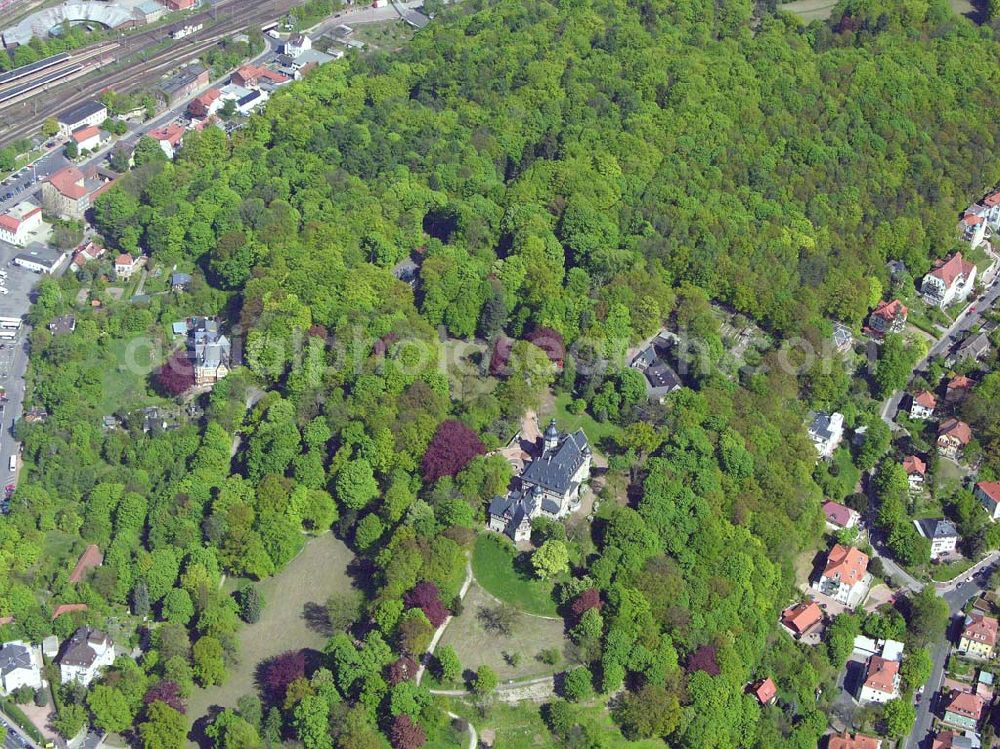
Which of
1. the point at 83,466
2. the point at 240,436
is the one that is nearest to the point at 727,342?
the point at 240,436

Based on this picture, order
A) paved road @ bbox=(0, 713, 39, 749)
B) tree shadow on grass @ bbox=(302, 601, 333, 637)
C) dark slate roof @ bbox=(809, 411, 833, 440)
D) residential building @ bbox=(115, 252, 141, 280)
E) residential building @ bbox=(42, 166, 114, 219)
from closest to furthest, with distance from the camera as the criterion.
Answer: paved road @ bbox=(0, 713, 39, 749) < tree shadow on grass @ bbox=(302, 601, 333, 637) < dark slate roof @ bbox=(809, 411, 833, 440) < residential building @ bbox=(115, 252, 141, 280) < residential building @ bbox=(42, 166, 114, 219)

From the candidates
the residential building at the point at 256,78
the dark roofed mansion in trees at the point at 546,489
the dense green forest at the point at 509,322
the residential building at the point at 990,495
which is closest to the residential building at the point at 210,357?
the dense green forest at the point at 509,322

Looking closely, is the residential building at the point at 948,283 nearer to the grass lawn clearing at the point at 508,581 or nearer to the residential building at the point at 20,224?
the grass lawn clearing at the point at 508,581

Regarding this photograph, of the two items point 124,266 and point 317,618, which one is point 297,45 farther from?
point 317,618

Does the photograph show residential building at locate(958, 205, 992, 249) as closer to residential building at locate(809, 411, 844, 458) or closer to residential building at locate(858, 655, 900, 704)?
residential building at locate(809, 411, 844, 458)

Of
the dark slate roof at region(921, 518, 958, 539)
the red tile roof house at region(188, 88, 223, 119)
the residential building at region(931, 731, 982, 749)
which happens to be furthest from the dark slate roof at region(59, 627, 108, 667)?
the red tile roof house at region(188, 88, 223, 119)

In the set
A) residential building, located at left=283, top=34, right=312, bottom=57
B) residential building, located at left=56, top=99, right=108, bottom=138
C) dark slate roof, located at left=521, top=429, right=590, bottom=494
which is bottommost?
dark slate roof, located at left=521, top=429, right=590, bottom=494

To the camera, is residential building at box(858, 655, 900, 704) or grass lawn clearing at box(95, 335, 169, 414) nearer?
residential building at box(858, 655, 900, 704)
